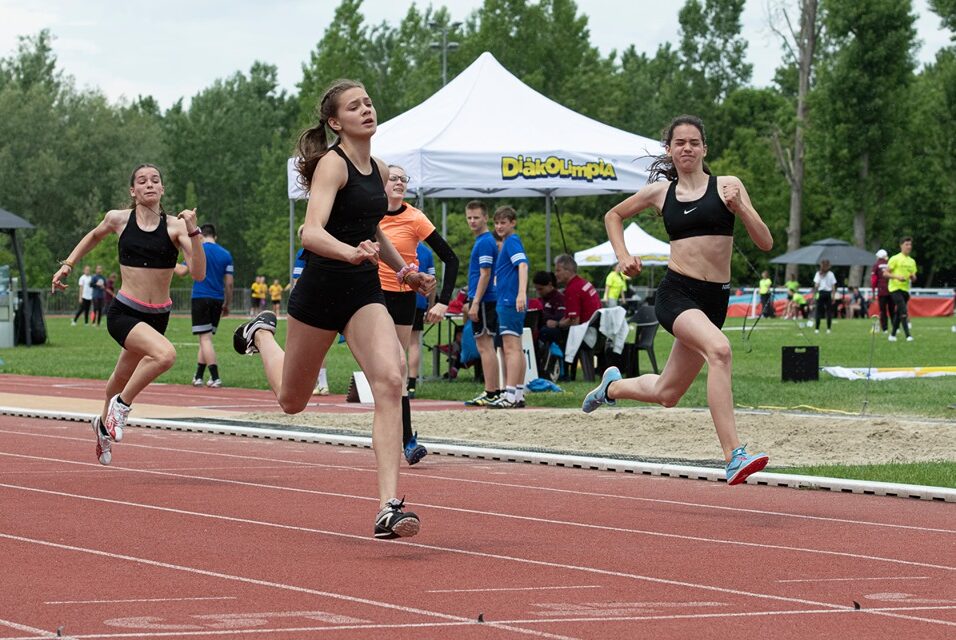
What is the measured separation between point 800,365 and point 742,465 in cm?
1111

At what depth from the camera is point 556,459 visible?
10.5 metres

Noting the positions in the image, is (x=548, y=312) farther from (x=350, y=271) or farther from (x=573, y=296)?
(x=350, y=271)

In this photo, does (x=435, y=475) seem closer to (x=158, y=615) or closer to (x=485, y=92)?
(x=158, y=615)

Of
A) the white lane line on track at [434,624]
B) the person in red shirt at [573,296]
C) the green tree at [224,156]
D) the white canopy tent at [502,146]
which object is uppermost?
the green tree at [224,156]

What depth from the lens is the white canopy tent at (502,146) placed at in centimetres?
1752

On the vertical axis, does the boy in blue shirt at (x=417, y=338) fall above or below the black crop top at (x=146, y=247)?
below

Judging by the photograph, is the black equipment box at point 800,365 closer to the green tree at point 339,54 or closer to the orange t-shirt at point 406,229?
the orange t-shirt at point 406,229

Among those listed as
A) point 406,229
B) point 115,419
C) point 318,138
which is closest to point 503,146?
point 406,229

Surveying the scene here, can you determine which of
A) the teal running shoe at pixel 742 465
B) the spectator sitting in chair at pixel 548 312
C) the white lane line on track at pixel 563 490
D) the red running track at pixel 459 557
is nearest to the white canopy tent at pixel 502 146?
the spectator sitting in chair at pixel 548 312

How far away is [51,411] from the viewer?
1430cm

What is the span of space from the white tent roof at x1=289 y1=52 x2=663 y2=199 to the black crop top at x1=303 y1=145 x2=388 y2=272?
386 inches

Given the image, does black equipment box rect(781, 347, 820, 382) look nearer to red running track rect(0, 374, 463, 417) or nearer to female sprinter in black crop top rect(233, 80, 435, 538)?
red running track rect(0, 374, 463, 417)

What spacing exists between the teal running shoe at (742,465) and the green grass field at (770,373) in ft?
5.53

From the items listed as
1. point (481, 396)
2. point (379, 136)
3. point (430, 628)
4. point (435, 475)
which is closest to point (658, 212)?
point (435, 475)
